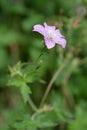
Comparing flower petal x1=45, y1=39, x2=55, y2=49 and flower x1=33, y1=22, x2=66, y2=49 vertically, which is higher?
flower x1=33, y1=22, x2=66, y2=49

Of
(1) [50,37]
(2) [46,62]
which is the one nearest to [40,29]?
(1) [50,37]

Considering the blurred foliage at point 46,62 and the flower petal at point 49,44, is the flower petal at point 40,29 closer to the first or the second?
the flower petal at point 49,44

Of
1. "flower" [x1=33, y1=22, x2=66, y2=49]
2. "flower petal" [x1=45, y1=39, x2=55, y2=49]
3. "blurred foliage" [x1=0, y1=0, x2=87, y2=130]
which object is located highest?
"blurred foliage" [x1=0, y1=0, x2=87, y2=130]

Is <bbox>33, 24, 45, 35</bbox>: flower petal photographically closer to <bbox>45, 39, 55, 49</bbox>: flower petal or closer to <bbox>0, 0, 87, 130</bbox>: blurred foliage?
<bbox>45, 39, 55, 49</bbox>: flower petal

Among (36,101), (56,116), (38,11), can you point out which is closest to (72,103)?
(36,101)

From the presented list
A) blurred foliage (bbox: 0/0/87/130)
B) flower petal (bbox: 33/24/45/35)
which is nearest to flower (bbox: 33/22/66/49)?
flower petal (bbox: 33/24/45/35)

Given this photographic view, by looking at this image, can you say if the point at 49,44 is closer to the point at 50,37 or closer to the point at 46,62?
the point at 50,37

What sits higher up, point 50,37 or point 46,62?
point 46,62

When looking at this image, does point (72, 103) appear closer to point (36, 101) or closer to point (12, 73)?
point (36, 101)
